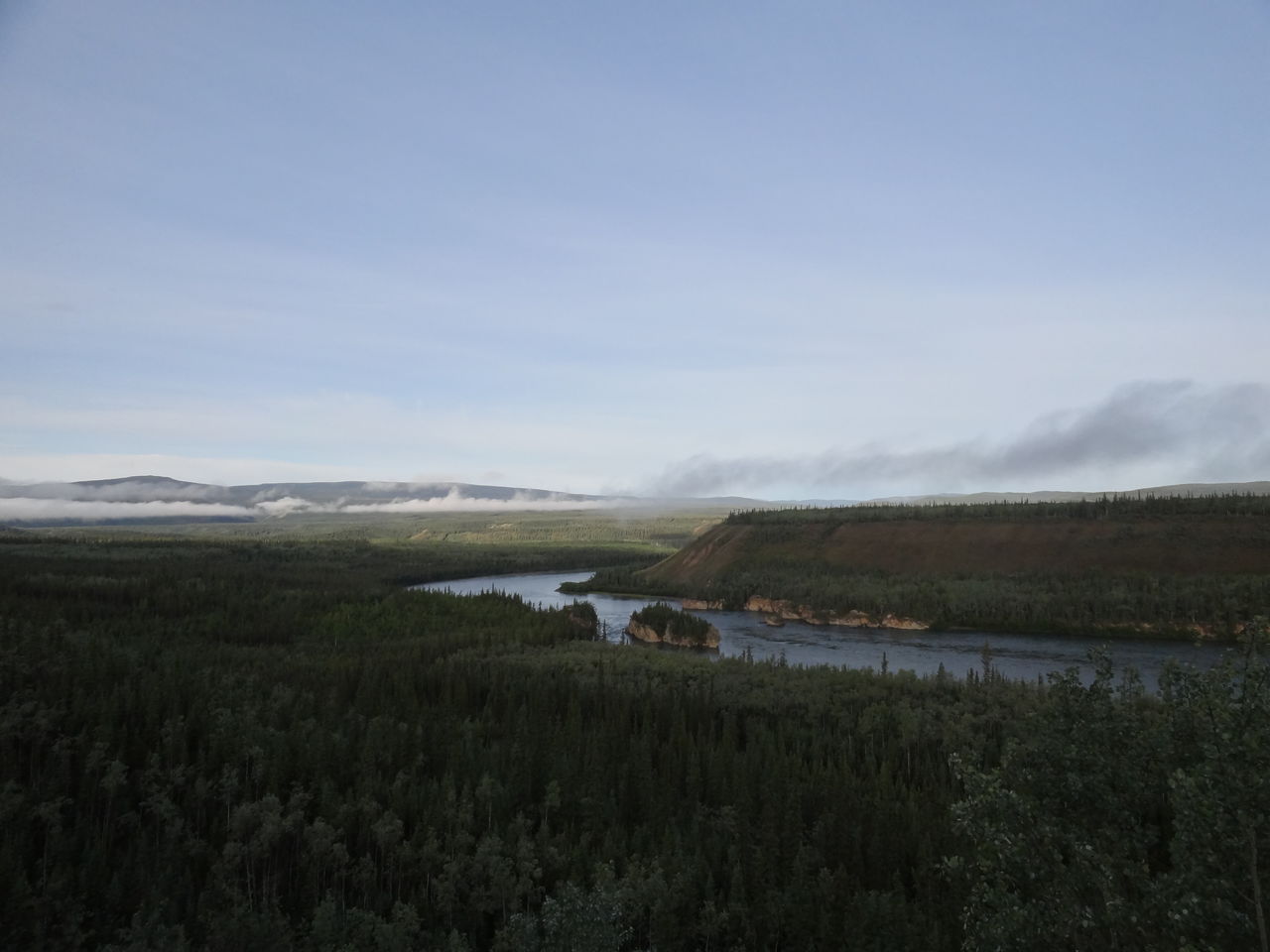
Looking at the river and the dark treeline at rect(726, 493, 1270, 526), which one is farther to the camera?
the dark treeline at rect(726, 493, 1270, 526)

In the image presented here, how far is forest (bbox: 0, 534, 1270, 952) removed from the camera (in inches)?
618

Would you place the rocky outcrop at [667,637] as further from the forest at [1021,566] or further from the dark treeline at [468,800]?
the forest at [1021,566]

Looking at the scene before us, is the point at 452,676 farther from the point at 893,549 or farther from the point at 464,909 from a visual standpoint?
the point at 893,549

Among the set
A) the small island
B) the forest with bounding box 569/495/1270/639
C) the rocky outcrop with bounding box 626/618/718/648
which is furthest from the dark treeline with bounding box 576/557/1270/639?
the rocky outcrop with bounding box 626/618/718/648

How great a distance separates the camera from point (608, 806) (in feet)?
132

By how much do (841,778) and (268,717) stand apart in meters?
33.9

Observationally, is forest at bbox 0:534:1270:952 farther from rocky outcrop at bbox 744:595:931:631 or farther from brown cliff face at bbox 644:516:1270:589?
brown cliff face at bbox 644:516:1270:589

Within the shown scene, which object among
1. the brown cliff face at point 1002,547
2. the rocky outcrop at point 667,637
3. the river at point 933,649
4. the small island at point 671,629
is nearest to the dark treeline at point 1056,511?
the brown cliff face at point 1002,547

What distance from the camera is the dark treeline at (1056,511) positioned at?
410 feet

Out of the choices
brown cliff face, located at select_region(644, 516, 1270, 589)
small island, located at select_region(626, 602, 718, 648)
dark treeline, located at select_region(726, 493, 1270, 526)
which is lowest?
small island, located at select_region(626, 602, 718, 648)

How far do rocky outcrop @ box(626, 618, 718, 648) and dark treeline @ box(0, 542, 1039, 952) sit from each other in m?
29.5

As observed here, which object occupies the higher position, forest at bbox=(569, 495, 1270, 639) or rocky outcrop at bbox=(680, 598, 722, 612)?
forest at bbox=(569, 495, 1270, 639)

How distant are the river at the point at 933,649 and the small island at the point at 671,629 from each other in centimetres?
233

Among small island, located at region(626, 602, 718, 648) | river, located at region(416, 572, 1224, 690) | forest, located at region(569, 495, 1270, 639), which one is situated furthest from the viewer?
forest, located at region(569, 495, 1270, 639)
